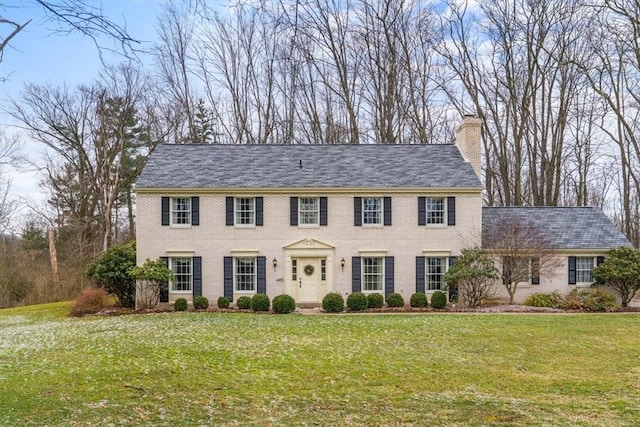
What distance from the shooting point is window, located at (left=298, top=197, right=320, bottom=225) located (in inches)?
877

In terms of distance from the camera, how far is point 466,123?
23.4 m

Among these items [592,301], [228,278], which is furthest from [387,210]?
[592,301]

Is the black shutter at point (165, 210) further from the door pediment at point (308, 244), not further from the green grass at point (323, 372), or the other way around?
the green grass at point (323, 372)

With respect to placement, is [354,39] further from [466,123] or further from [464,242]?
[464,242]

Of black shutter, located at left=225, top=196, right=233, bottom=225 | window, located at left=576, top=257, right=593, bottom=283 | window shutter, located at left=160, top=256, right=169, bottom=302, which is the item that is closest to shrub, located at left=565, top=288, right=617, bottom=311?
window, located at left=576, top=257, right=593, bottom=283

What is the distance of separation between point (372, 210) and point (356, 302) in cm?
406

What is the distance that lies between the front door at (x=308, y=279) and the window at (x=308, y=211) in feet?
5.16

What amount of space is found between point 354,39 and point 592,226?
15.1 metres

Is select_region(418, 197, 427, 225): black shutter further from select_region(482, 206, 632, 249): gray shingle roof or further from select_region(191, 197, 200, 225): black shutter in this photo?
select_region(191, 197, 200, 225): black shutter

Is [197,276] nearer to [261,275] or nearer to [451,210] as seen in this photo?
[261,275]

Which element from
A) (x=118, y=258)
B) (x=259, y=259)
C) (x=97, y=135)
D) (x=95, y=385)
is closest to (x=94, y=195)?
(x=97, y=135)

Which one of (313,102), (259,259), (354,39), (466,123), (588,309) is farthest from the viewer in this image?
(313,102)

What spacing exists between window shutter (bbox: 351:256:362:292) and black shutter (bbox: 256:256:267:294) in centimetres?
357

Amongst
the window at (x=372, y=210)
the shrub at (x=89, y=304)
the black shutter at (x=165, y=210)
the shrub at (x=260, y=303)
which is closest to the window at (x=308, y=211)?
the window at (x=372, y=210)
